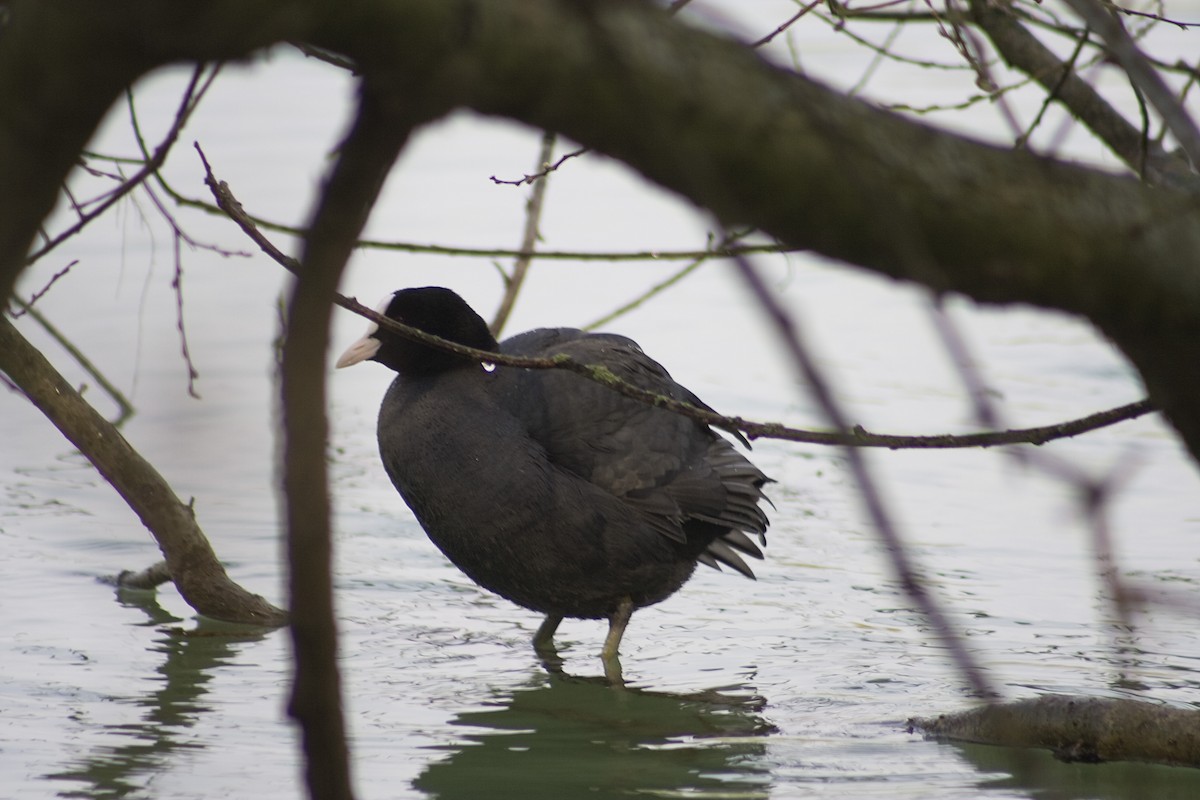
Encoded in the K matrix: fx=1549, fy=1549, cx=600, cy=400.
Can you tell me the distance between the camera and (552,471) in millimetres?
4520

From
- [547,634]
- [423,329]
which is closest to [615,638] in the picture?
[547,634]

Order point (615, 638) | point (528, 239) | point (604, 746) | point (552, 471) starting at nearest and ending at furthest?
point (604, 746)
point (552, 471)
point (615, 638)
point (528, 239)

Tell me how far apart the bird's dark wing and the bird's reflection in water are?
56cm

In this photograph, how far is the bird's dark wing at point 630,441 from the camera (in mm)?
4613

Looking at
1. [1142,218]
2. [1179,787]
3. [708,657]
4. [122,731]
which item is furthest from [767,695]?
[1142,218]

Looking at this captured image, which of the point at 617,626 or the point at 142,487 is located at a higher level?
the point at 142,487

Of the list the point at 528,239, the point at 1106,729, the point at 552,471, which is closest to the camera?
the point at 1106,729

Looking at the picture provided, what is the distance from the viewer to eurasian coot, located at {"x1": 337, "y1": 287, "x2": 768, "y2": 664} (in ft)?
14.6

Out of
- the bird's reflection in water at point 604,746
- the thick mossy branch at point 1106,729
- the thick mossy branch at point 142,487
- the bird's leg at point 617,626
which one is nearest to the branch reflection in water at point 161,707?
the thick mossy branch at point 142,487

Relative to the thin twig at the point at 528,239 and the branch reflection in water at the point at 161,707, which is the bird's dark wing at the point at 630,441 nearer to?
the thin twig at the point at 528,239

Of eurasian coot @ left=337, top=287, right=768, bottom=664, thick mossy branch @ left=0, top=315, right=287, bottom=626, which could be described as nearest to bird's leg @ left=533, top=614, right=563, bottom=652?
eurasian coot @ left=337, top=287, right=768, bottom=664

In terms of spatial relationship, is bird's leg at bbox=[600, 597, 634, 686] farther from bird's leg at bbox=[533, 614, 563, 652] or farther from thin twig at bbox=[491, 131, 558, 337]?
thin twig at bbox=[491, 131, 558, 337]

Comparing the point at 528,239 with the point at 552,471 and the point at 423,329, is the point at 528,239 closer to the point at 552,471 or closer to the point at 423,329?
the point at 423,329

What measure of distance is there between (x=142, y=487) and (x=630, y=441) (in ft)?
4.86
